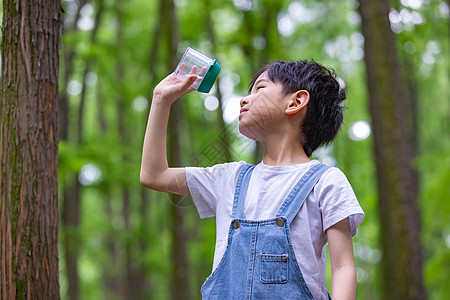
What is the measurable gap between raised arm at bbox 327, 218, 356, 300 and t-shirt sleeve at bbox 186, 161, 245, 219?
0.46 meters

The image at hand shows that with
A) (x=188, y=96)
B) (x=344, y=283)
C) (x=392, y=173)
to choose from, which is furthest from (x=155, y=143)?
(x=188, y=96)

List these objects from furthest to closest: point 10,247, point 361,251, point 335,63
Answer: point 361,251 < point 335,63 < point 10,247

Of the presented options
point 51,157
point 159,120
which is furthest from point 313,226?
point 51,157

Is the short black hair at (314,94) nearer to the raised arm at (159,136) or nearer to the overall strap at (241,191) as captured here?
the overall strap at (241,191)

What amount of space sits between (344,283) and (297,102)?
0.74 metres

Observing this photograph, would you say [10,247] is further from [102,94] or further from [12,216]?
[102,94]

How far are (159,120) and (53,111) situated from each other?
78cm

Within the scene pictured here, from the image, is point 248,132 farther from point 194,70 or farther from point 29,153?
point 29,153

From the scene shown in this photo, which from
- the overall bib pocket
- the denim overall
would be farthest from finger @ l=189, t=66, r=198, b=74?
the overall bib pocket

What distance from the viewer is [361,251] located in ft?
69.2

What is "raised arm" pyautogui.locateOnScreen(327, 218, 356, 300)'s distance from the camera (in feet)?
6.13

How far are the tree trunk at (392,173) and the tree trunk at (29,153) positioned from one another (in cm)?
458

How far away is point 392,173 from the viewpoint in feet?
20.4

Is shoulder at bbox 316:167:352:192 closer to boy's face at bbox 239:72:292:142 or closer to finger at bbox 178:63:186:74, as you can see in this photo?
boy's face at bbox 239:72:292:142
